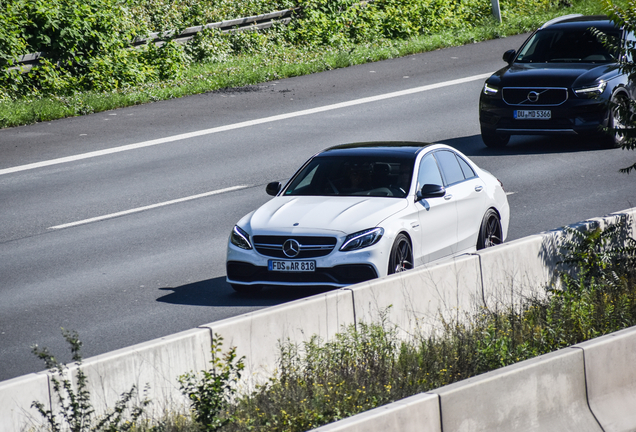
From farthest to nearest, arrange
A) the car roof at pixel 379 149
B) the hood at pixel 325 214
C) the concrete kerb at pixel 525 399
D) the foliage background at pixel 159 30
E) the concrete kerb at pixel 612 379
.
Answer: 1. the foliage background at pixel 159 30
2. the car roof at pixel 379 149
3. the hood at pixel 325 214
4. the concrete kerb at pixel 612 379
5. the concrete kerb at pixel 525 399

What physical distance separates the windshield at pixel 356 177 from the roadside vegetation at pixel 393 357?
2.12m

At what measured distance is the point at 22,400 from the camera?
6082 millimetres

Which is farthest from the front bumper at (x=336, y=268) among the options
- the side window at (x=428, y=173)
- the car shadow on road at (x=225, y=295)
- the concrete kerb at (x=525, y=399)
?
the concrete kerb at (x=525, y=399)

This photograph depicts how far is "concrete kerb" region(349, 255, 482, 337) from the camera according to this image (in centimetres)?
816

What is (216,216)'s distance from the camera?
14258mm

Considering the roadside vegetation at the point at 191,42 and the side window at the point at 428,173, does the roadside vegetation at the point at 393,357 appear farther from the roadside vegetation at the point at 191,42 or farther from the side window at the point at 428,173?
the roadside vegetation at the point at 191,42

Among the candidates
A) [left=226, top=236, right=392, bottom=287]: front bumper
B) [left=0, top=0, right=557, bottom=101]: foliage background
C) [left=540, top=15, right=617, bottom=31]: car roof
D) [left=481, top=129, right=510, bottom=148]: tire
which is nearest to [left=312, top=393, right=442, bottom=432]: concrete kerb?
[left=226, top=236, right=392, bottom=287]: front bumper

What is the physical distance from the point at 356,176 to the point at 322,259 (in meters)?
1.50

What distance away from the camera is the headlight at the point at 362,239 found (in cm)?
1008

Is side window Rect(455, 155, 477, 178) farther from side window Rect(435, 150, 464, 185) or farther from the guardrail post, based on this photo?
the guardrail post

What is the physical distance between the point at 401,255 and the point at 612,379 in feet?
11.9

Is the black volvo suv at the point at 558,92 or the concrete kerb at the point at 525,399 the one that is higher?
the concrete kerb at the point at 525,399

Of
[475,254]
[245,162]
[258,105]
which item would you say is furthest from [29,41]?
[475,254]

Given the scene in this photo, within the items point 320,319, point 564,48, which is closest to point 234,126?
point 564,48
